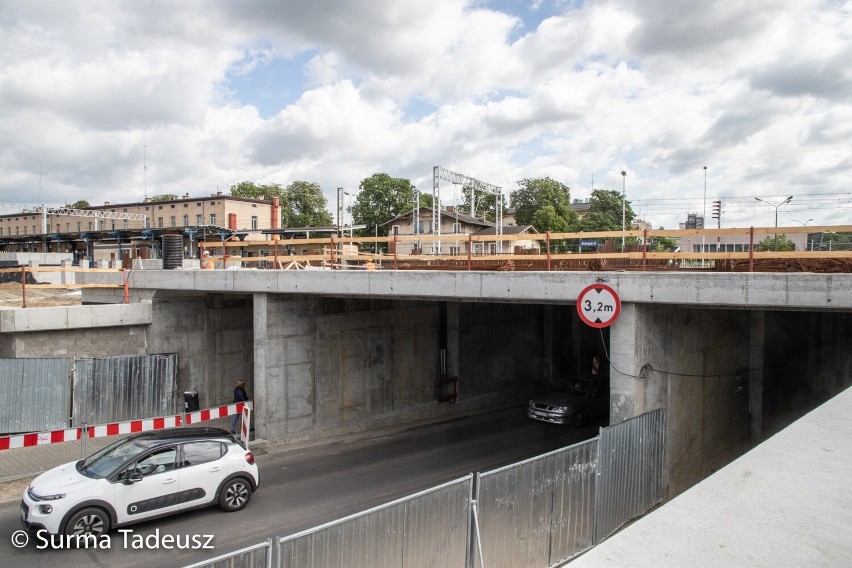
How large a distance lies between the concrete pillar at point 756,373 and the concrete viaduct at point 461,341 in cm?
5

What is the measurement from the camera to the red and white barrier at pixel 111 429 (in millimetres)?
11703

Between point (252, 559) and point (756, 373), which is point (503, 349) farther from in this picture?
point (252, 559)

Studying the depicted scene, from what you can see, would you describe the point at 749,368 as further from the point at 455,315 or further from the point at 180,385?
the point at 180,385

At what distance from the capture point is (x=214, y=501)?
33.4 feet

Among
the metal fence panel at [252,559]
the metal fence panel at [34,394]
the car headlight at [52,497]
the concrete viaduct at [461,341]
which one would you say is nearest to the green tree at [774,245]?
the concrete viaduct at [461,341]

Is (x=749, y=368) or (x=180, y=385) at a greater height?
(x=749, y=368)

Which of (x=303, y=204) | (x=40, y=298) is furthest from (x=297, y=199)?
(x=40, y=298)

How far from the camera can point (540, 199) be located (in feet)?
268

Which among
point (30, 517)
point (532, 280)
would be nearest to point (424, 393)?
point (532, 280)

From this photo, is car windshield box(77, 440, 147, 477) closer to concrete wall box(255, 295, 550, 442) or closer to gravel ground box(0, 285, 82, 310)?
concrete wall box(255, 295, 550, 442)

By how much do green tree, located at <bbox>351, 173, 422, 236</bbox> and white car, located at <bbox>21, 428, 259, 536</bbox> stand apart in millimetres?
74660

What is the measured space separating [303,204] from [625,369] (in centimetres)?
9069

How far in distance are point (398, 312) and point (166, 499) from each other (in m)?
9.88

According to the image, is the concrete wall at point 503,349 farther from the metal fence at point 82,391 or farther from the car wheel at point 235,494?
the car wheel at point 235,494
